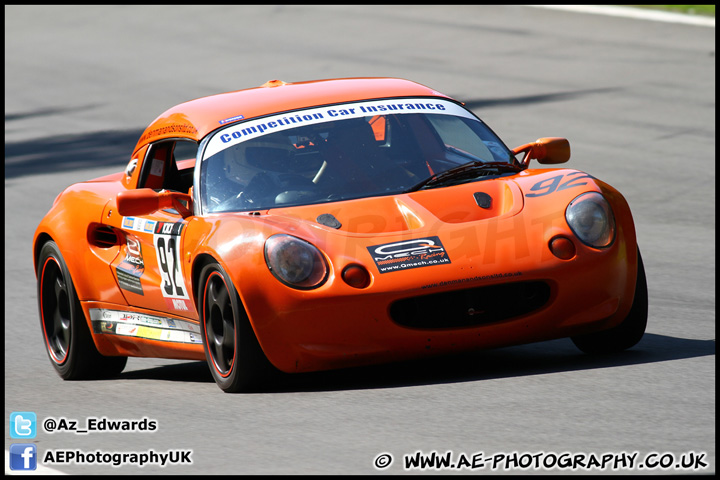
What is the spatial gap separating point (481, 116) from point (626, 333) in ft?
32.4

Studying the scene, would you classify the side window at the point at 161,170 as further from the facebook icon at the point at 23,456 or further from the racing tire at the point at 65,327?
the facebook icon at the point at 23,456

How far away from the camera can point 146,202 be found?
6410 millimetres

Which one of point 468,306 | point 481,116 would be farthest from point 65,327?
point 481,116

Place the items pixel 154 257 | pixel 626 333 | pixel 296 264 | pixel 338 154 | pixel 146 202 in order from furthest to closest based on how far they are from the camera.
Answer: pixel 154 257 → pixel 338 154 → pixel 146 202 → pixel 626 333 → pixel 296 264

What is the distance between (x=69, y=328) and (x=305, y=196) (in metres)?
1.96

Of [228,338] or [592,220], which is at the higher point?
[592,220]

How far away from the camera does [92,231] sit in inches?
289

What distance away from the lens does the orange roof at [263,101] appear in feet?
22.7

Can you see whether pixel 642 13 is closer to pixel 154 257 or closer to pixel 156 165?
pixel 156 165

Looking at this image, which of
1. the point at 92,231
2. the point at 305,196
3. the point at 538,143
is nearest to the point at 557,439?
the point at 305,196

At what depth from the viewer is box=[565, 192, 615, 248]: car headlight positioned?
5.91 meters

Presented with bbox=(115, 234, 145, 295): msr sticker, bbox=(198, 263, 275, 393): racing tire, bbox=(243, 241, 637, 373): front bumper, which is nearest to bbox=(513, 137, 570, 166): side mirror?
bbox=(243, 241, 637, 373): front bumper

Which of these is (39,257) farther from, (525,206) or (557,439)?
(557,439)

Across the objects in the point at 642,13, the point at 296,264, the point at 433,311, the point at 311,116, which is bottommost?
the point at 642,13
